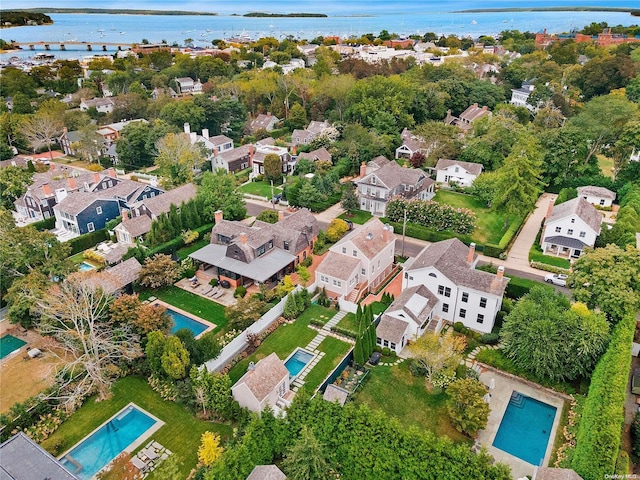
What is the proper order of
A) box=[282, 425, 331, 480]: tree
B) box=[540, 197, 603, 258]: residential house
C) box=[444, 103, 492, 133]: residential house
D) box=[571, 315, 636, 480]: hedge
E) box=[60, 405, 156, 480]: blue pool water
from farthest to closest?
1. box=[444, 103, 492, 133]: residential house
2. box=[540, 197, 603, 258]: residential house
3. box=[60, 405, 156, 480]: blue pool water
4. box=[282, 425, 331, 480]: tree
5. box=[571, 315, 636, 480]: hedge

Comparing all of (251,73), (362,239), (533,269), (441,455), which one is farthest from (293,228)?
(251,73)

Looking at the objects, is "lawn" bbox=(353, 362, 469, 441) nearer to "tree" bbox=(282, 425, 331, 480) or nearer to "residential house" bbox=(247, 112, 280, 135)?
"tree" bbox=(282, 425, 331, 480)

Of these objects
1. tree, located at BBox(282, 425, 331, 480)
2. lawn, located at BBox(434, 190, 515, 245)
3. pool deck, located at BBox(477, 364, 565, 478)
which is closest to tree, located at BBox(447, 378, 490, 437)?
pool deck, located at BBox(477, 364, 565, 478)

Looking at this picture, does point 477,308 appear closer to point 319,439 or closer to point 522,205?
point 319,439

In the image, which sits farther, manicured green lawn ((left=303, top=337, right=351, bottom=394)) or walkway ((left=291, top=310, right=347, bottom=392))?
walkway ((left=291, top=310, right=347, bottom=392))

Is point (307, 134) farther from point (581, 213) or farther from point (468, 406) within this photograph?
point (468, 406)
